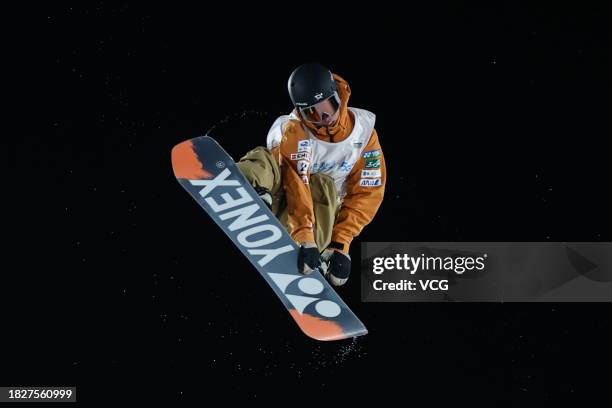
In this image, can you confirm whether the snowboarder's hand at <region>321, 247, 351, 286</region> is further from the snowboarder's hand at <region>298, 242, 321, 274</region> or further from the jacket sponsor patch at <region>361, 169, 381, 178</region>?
the jacket sponsor patch at <region>361, 169, 381, 178</region>

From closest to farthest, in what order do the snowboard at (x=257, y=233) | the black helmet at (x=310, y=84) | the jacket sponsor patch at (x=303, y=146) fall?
1. the black helmet at (x=310, y=84)
2. the snowboard at (x=257, y=233)
3. the jacket sponsor patch at (x=303, y=146)

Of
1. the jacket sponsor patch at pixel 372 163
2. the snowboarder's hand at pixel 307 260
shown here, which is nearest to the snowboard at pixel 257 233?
the snowboarder's hand at pixel 307 260

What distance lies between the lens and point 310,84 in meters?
3.08

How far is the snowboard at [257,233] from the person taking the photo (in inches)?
125

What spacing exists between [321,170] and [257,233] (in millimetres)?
456

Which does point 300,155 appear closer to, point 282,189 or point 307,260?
point 282,189

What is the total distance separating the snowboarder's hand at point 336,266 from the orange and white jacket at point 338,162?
5cm

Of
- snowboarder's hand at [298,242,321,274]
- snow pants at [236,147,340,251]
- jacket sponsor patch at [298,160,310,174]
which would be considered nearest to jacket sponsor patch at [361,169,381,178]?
snow pants at [236,147,340,251]

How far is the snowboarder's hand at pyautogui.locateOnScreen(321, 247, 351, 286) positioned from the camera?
346 centimetres

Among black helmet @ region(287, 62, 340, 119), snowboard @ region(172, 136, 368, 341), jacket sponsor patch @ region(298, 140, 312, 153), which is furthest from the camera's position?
jacket sponsor patch @ region(298, 140, 312, 153)

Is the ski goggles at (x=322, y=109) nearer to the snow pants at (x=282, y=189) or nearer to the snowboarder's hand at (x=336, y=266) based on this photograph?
the snow pants at (x=282, y=189)

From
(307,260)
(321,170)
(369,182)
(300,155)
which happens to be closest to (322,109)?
(300,155)

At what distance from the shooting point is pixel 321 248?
11.8 ft

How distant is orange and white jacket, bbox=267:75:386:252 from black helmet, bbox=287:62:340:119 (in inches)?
5.6
